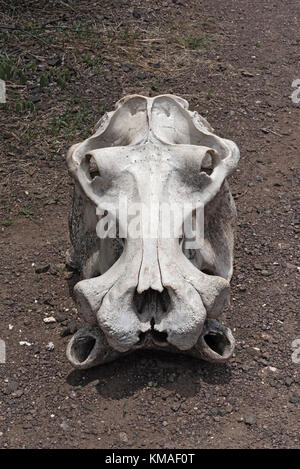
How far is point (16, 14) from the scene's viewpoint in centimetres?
829

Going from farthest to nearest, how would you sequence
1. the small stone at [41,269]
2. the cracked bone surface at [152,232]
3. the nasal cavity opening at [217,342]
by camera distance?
the small stone at [41,269] < the nasal cavity opening at [217,342] < the cracked bone surface at [152,232]

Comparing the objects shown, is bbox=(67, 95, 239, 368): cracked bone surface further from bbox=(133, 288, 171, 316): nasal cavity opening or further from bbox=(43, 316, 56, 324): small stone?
bbox=(43, 316, 56, 324): small stone

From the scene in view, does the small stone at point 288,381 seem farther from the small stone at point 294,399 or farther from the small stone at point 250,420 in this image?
the small stone at point 250,420

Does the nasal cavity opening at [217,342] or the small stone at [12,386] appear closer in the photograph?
the nasal cavity opening at [217,342]

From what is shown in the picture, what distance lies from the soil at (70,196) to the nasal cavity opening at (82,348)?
0.14 metres

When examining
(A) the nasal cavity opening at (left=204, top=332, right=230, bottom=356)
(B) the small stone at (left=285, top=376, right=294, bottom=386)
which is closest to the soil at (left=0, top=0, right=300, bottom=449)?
(B) the small stone at (left=285, top=376, right=294, bottom=386)

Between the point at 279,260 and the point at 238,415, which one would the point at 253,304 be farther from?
the point at 238,415

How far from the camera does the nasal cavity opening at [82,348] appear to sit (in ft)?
13.8

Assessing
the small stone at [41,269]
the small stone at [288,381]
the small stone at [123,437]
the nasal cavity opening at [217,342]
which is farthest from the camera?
the small stone at [41,269]

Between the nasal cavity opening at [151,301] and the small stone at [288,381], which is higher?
the nasal cavity opening at [151,301]

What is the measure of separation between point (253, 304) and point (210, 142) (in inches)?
45.0

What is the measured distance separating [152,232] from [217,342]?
2.61ft

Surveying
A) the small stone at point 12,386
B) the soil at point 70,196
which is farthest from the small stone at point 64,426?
the small stone at point 12,386
